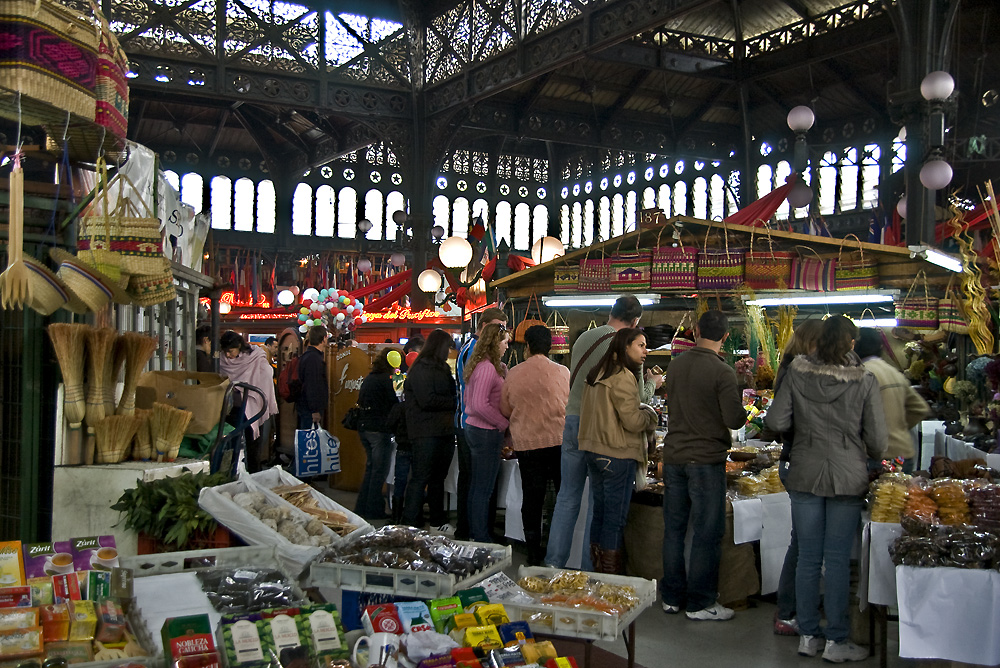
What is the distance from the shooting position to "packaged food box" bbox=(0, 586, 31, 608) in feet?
7.35

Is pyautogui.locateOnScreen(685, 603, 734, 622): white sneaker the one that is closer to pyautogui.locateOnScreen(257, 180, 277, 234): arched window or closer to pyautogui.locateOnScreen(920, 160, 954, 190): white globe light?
pyautogui.locateOnScreen(920, 160, 954, 190): white globe light

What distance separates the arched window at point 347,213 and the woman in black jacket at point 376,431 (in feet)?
55.5

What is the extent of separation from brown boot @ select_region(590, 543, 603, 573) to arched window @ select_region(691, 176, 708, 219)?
48.5 ft

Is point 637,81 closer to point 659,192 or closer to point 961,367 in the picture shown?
point 659,192

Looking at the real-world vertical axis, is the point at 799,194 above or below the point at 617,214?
below

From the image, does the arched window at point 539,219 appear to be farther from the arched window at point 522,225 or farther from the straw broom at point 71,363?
the straw broom at point 71,363

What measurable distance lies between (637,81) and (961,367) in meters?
10.9

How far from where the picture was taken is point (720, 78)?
14523 mm

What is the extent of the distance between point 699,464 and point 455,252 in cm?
586

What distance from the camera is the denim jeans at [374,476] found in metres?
6.53

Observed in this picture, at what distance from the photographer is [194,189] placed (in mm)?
21516

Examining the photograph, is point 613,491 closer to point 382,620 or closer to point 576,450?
point 576,450

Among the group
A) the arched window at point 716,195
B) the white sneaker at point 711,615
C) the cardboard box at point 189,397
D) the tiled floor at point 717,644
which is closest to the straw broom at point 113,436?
the cardboard box at point 189,397

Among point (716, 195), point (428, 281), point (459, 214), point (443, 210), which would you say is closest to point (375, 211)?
point (443, 210)
